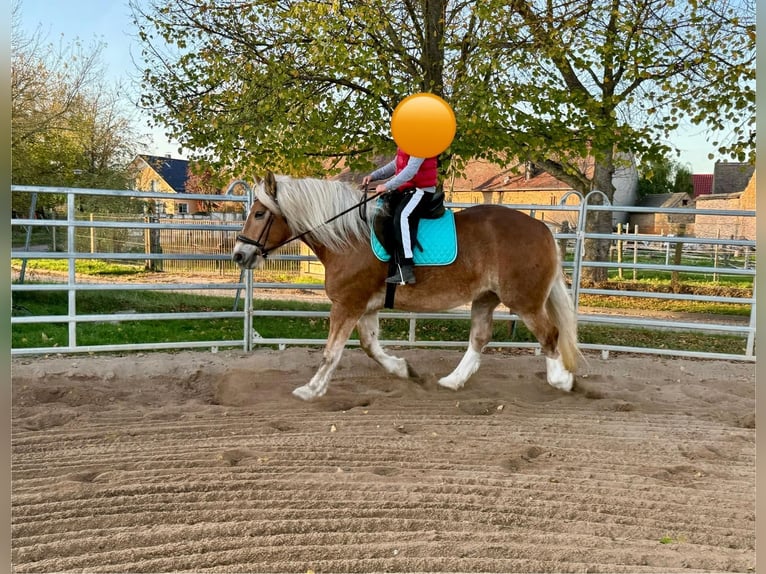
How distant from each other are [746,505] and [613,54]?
271 inches

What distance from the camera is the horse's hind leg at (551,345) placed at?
551 cm

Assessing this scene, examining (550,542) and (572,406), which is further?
(572,406)

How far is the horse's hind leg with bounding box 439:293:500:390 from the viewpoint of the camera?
559cm

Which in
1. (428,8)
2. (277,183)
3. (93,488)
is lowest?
(93,488)

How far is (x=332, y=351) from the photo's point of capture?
5219 millimetres

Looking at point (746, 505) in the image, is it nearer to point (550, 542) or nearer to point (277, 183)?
point (550, 542)

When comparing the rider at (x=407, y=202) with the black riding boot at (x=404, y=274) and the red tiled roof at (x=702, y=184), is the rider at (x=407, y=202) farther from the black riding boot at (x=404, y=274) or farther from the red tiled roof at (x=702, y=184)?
the red tiled roof at (x=702, y=184)

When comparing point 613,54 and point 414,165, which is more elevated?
point 613,54

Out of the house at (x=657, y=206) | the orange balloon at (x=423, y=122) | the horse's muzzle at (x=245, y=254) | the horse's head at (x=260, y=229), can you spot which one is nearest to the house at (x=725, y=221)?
the house at (x=657, y=206)

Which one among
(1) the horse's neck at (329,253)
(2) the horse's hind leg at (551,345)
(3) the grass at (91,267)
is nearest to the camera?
(1) the horse's neck at (329,253)

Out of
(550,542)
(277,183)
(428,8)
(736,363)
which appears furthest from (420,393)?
(428,8)

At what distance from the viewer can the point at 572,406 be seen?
512cm

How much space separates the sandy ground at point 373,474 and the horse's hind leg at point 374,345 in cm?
22

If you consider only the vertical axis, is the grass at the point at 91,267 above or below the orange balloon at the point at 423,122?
below
